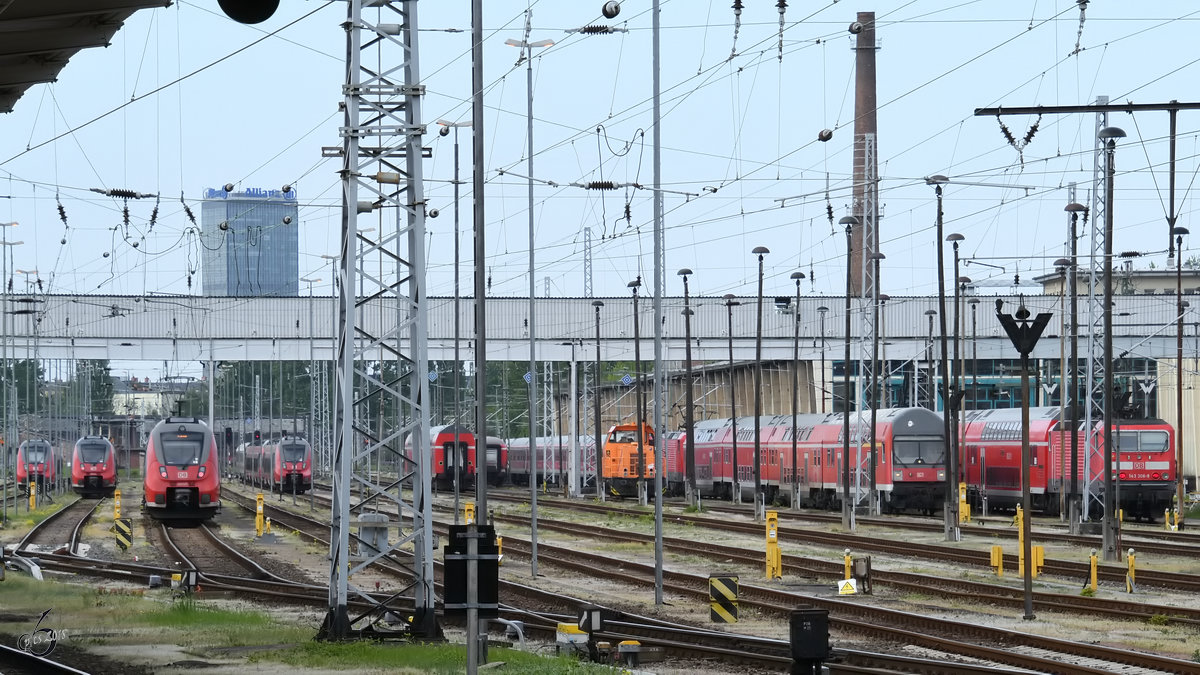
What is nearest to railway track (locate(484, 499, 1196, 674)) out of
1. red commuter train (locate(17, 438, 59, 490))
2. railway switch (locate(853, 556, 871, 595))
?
railway switch (locate(853, 556, 871, 595))

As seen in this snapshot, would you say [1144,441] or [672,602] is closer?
[672,602]

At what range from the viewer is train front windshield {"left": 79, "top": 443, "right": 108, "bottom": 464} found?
7431cm

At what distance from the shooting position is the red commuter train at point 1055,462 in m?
50.2

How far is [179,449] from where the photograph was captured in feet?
162

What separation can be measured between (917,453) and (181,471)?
2423 cm

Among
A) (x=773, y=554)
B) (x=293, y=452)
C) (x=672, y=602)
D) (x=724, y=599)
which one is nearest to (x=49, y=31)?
(x=724, y=599)

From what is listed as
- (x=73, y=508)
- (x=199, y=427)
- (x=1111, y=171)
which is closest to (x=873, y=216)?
(x=1111, y=171)

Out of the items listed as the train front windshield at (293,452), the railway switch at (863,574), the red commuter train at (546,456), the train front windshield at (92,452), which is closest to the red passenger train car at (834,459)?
the red commuter train at (546,456)

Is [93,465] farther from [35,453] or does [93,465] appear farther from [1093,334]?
[1093,334]

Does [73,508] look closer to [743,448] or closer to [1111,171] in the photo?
[743,448]

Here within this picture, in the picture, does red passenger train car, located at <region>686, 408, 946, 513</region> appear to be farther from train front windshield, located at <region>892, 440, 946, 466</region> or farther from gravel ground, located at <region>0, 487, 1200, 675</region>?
gravel ground, located at <region>0, 487, 1200, 675</region>

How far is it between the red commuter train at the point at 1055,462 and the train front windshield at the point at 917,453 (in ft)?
7.30

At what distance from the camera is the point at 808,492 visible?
61.6 metres

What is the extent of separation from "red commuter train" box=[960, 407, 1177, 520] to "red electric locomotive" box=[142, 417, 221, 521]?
26084mm
